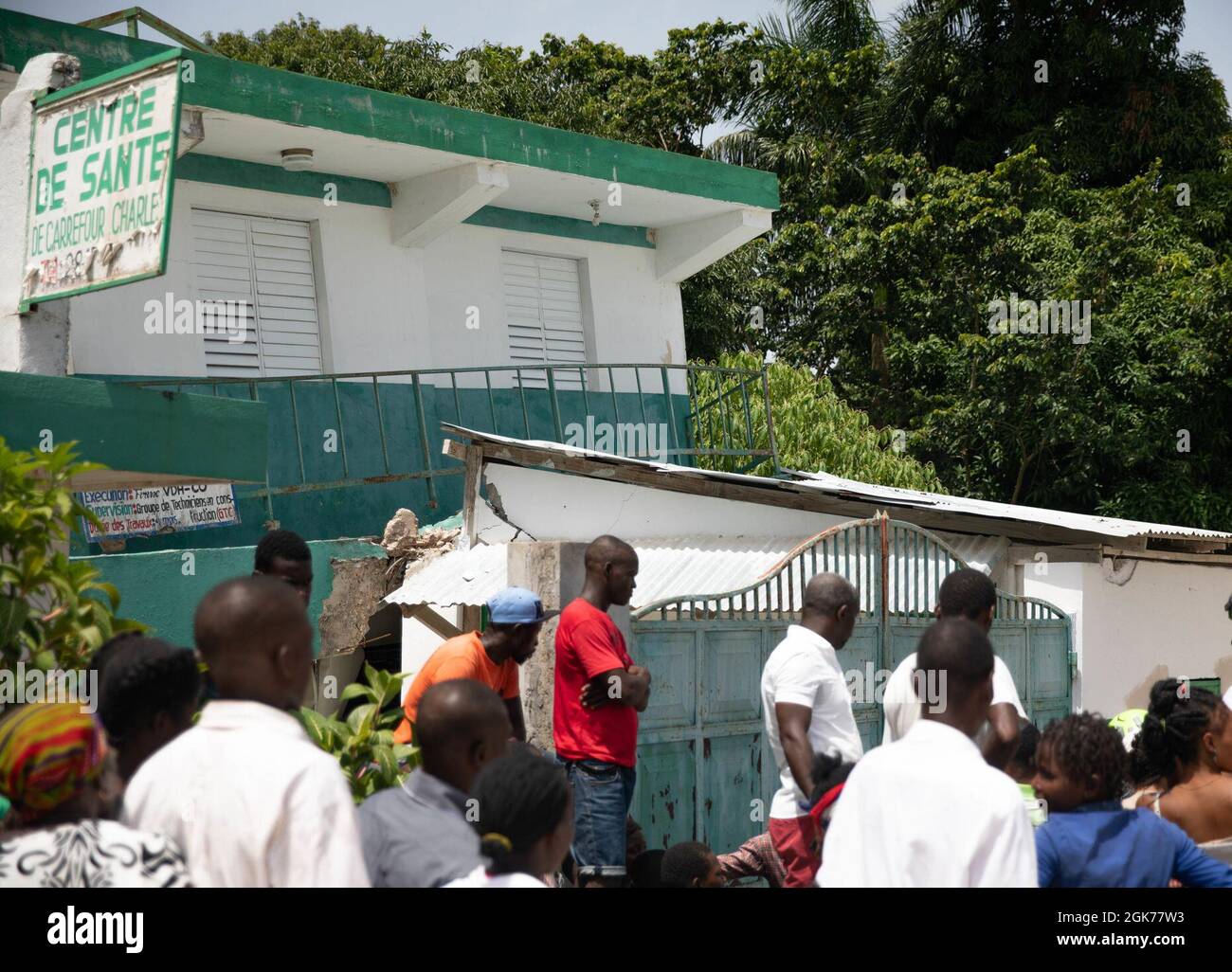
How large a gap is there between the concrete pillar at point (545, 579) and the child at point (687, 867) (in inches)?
46.9

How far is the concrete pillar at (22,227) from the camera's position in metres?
Answer: 5.62

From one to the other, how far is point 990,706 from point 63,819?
2984 millimetres

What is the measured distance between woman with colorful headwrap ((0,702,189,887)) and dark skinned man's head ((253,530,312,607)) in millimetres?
2305

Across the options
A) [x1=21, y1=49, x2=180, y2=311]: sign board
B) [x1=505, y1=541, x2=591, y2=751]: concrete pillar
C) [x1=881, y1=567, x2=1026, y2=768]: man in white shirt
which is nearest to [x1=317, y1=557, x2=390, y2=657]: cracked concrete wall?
[x1=505, y1=541, x2=591, y2=751]: concrete pillar

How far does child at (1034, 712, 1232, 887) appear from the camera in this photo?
344 centimetres

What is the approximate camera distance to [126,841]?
251cm

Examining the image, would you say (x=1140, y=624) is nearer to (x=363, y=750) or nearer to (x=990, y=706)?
(x=990, y=706)

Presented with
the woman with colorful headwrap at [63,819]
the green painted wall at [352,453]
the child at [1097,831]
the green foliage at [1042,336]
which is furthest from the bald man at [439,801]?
the green foliage at [1042,336]

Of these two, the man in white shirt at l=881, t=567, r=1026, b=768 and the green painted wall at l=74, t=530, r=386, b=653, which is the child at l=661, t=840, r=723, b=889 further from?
the green painted wall at l=74, t=530, r=386, b=653

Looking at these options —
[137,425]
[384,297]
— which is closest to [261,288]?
[384,297]

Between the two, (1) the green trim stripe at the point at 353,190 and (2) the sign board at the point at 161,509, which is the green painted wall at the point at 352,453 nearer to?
(2) the sign board at the point at 161,509

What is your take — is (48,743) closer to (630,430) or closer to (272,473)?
(272,473)
